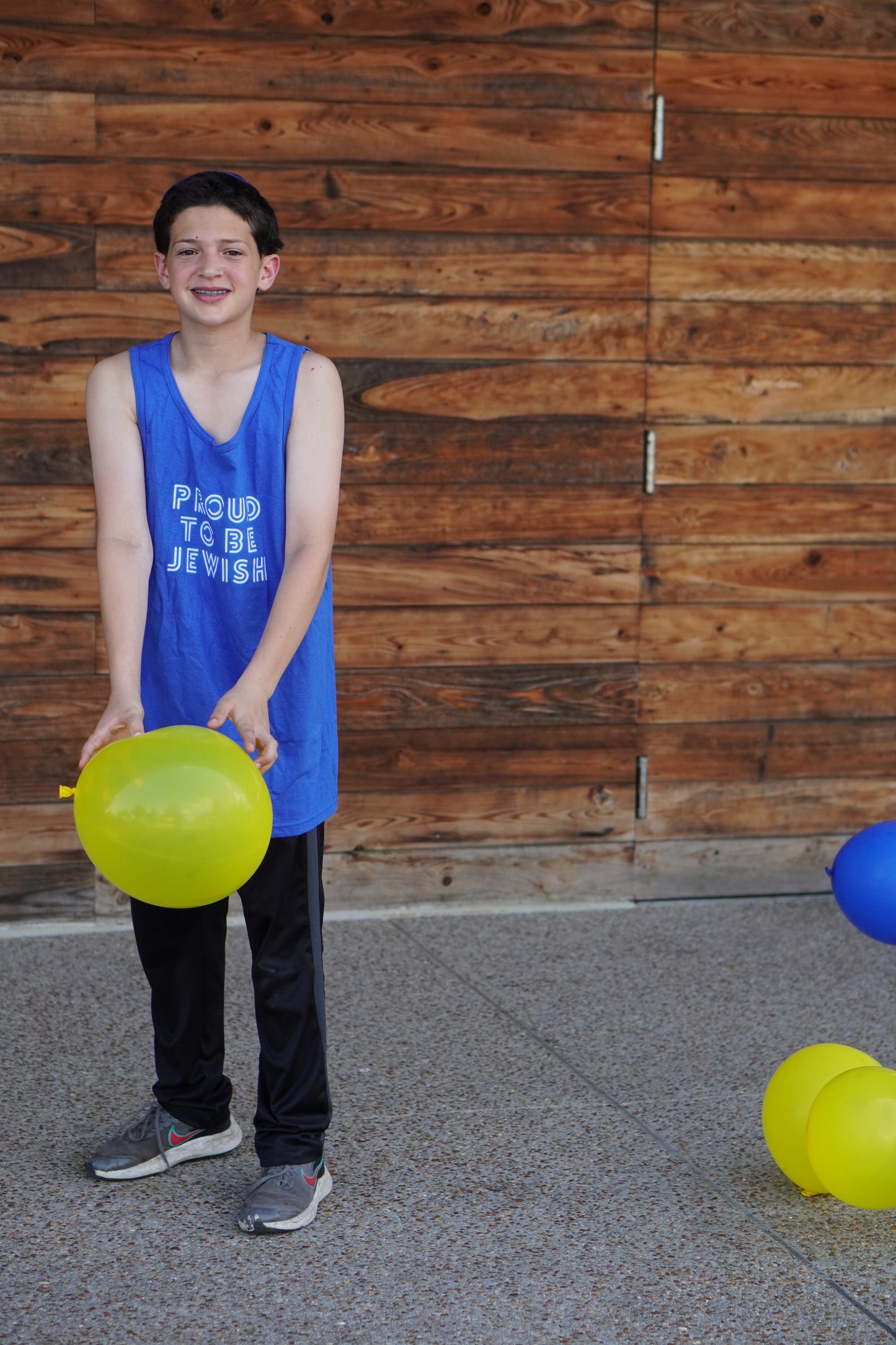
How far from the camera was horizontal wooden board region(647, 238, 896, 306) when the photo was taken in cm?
437

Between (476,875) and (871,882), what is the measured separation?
178cm

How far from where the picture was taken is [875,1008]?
3.68 metres

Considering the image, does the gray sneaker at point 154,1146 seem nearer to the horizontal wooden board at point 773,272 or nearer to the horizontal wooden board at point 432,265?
the horizontal wooden board at point 432,265

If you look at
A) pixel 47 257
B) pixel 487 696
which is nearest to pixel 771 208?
pixel 487 696

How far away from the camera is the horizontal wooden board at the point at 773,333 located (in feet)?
14.4

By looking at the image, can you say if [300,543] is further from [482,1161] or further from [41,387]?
[41,387]

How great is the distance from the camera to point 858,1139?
246cm

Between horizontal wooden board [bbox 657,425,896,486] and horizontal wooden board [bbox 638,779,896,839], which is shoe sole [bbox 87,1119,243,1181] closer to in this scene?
horizontal wooden board [bbox 638,779,896,839]

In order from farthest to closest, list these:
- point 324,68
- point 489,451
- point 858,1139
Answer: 1. point 489,451
2. point 324,68
3. point 858,1139

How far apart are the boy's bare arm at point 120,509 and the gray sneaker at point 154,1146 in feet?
2.51

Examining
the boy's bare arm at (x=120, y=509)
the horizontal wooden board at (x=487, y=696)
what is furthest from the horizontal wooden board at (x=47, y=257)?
the boy's bare arm at (x=120, y=509)

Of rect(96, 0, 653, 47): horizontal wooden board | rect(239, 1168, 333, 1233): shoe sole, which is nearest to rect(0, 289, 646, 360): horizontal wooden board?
rect(96, 0, 653, 47): horizontal wooden board

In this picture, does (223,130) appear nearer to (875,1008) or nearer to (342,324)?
(342,324)

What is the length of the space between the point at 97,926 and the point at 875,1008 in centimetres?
211
